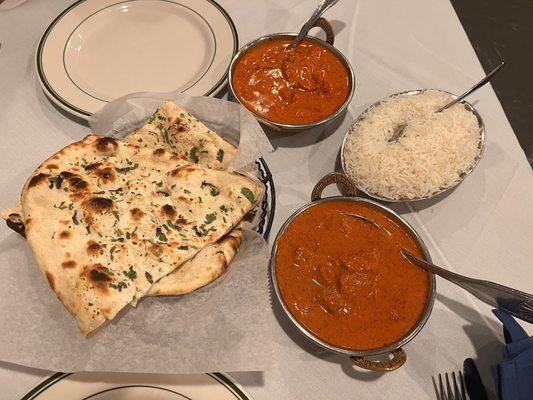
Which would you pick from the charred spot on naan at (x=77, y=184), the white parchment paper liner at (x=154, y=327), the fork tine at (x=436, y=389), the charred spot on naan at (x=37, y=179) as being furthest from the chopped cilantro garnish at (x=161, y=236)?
the fork tine at (x=436, y=389)

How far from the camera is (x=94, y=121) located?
2.14 meters

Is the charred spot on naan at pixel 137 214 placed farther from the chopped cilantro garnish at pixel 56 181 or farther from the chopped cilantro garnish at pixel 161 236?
the chopped cilantro garnish at pixel 56 181

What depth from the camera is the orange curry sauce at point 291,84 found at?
2221 millimetres

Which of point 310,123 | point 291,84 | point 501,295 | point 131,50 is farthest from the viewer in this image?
point 131,50

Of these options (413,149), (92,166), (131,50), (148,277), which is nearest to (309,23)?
(413,149)

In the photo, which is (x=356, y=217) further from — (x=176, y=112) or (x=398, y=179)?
(x=176, y=112)

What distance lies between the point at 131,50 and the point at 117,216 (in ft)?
3.74

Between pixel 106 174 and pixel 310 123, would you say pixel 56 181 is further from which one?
pixel 310 123

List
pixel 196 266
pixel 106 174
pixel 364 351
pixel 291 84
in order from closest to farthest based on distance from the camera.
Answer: pixel 364 351 < pixel 196 266 < pixel 106 174 < pixel 291 84

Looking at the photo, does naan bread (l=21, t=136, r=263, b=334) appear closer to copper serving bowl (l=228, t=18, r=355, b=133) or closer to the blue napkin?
copper serving bowl (l=228, t=18, r=355, b=133)

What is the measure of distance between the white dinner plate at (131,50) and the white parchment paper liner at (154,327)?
835mm

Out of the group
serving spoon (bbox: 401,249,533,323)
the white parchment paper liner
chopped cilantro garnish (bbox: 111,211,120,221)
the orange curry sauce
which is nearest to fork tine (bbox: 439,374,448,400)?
serving spoon (bbox: 401,249,533,323)

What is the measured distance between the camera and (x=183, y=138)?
1965mm

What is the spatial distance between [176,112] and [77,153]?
0.43 m
